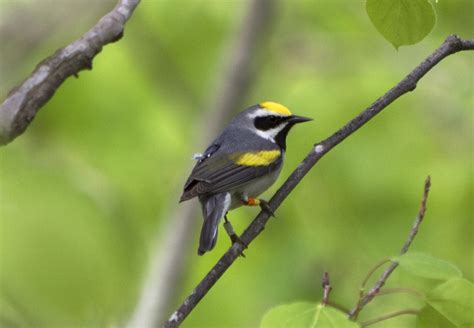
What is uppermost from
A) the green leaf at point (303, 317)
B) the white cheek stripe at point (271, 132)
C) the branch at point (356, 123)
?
the white cheek stripe at point (271, 132)

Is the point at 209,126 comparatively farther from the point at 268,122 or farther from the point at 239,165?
the point at 239,165

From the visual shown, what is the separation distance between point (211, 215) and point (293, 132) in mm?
2756

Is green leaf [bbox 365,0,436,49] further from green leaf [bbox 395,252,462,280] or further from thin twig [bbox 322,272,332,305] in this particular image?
thin twig [bbox 322,272,332,305]

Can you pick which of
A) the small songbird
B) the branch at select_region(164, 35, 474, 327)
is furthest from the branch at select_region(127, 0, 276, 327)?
the branch at select_region(164, 35, 474, 327)

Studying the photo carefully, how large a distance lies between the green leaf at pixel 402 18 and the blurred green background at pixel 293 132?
9.45 feet

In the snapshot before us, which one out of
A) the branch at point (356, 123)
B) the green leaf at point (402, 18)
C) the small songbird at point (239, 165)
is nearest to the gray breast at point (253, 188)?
the small songbird at point (239, 165)

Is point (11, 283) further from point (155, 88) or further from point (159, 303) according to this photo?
point (155, 88)

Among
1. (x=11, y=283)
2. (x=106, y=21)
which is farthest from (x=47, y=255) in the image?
(x=106, y=21)

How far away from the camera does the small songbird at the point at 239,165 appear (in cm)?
368

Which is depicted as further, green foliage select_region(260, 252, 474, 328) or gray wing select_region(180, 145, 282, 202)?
gray wing select_region(180, 145, 282, 202)

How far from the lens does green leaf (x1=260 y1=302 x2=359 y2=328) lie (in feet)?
6.03

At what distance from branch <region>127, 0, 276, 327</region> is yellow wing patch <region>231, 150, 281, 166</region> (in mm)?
1521

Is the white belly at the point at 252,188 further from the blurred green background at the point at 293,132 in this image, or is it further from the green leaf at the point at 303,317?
the green leaf at the point at 303,317

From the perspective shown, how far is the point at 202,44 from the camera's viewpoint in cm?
718
